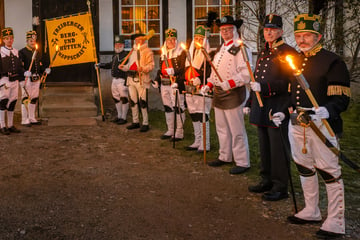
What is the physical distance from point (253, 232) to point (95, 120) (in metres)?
7.42

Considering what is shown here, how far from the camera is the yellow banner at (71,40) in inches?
444

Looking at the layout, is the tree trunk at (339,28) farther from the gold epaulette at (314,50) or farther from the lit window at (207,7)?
the gold epaulette at (314,50)

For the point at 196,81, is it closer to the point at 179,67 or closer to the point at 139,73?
the point at 179,67

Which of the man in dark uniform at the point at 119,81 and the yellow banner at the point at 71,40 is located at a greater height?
the yellow banner at the point at 71,40

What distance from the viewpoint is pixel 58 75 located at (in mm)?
13102

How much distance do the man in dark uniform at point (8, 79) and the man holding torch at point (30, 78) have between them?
393 millimetres

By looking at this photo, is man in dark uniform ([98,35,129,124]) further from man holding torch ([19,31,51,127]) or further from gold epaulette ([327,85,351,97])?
gold epaulette ([327,85,351,97])

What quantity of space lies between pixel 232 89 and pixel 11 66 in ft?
18.2

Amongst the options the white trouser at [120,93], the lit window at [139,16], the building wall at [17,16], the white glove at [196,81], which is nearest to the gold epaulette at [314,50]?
the white glove at [196,81]

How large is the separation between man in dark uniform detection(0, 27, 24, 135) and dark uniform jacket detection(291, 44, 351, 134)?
23.7 feet

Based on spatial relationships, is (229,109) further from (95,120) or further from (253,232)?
(95,120)

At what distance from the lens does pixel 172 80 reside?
8.78 m

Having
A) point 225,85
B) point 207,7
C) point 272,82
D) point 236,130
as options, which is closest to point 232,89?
point 225,85

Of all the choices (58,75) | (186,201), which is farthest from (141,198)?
(58,75)
